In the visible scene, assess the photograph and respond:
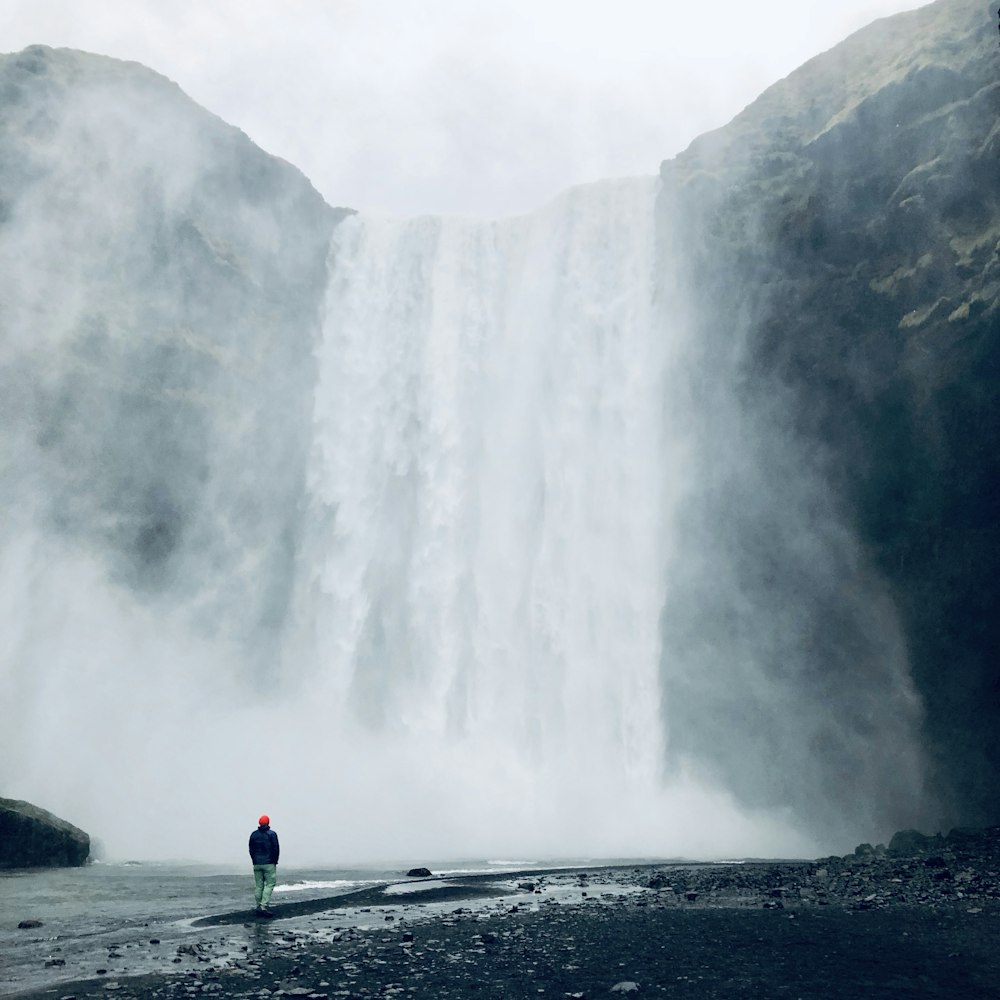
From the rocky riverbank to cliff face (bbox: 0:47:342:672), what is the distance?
89.9 ft

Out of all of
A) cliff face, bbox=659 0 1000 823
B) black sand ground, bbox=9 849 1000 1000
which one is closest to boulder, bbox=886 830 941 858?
black sand ground, bbox=9 849 1000 1000

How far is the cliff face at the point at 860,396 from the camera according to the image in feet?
95.4

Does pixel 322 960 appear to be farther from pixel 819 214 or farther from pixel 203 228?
pixel 203 228

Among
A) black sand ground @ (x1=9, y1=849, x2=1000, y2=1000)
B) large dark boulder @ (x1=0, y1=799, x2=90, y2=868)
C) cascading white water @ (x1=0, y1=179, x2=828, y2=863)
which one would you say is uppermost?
cascading white water @ (x1=0, y1=179, x2=828, y2=863)

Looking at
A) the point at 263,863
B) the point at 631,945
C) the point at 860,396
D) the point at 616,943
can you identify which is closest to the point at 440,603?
the point at 860,396

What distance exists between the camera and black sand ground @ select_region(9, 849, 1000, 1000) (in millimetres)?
8578

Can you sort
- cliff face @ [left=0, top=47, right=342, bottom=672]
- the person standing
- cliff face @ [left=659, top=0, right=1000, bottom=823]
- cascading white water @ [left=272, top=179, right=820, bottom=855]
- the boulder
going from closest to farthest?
the person standing
the boulder
cliff face @ [left=659, top=0, right=1000, bottom=823]
cascading white water @ [left=272, top=179, right=820, bottom=855]
cliff face @ [left=0, top=47, right=342, bottom=672]

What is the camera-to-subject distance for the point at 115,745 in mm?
35156

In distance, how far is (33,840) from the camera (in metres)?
22.5

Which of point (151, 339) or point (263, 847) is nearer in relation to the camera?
point (263, 847)

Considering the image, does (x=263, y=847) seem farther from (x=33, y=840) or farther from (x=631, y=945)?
(x=33, y=840)

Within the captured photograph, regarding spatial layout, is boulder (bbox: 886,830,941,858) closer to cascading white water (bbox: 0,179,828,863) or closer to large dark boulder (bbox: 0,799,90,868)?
cascading white water (bbox: 0,179,828,863)

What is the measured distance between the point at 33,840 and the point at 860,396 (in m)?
29.2

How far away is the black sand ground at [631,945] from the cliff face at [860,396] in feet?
47.9
